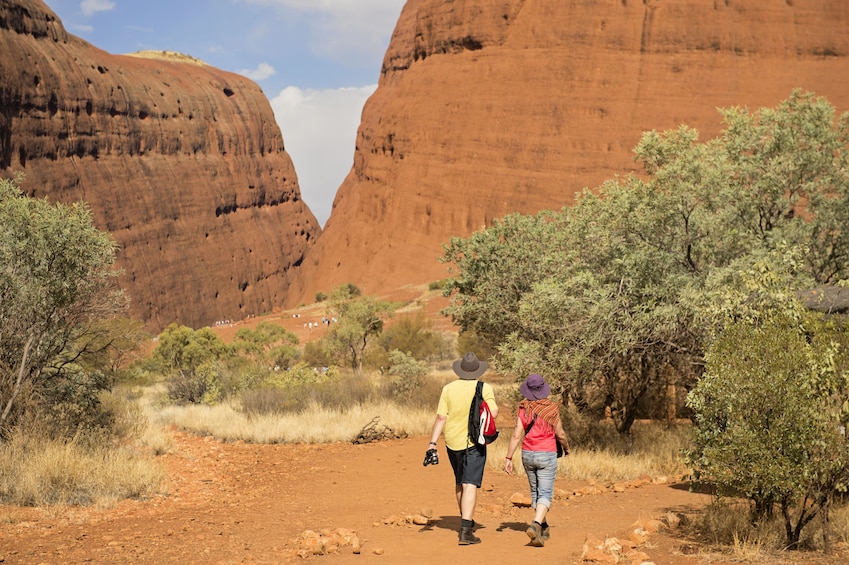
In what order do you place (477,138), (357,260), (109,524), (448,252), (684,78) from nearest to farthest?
(109,524) < (448,252) < (684,78) < (477,138) < (357,260)

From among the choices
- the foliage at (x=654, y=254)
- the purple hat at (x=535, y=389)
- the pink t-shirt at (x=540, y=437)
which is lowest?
the pink t-shirt at (x=540, y=437)

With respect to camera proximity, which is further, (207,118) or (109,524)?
(207,118)

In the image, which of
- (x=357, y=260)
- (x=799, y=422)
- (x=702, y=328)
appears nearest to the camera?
(x=799, y=422)

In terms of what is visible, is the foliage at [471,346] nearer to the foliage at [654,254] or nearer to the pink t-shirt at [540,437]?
the foliage at [654,254]

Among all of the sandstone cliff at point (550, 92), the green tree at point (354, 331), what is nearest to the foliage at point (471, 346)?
the green tree at point (354, 331)

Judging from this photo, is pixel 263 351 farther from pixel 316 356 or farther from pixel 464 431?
pixel 464 431

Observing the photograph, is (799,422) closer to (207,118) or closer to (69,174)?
(69,174)

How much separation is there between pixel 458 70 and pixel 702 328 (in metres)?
48.6

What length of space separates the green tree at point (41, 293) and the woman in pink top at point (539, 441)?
6.60 metres

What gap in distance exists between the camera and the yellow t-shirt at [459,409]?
7910 mm

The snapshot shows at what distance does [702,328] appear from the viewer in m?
11.9

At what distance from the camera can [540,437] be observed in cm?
795

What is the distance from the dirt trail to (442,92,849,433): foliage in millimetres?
2182

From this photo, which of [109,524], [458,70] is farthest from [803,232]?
[458,70]
